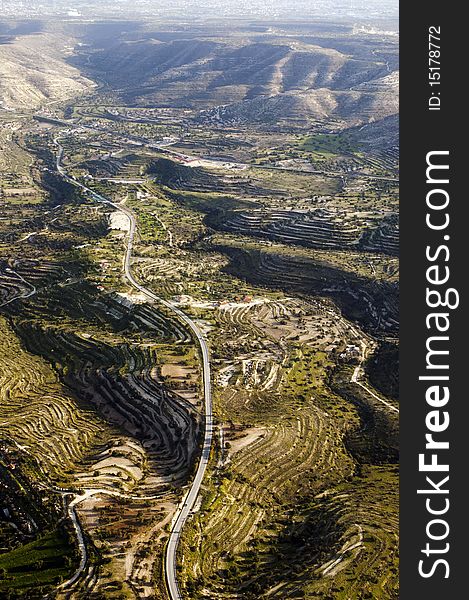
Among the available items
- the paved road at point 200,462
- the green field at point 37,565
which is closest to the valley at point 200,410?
the green field at point 37,565

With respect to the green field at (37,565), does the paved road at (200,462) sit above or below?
above

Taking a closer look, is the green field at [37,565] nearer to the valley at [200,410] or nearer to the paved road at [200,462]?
the valley at [200,410]

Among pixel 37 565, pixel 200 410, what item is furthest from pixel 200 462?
pixel 37 565

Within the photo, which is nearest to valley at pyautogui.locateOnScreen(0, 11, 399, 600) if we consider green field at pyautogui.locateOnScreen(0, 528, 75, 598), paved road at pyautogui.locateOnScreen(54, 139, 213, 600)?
green field at pyautogui.locateOnScreen(0, 528, 75, 598)

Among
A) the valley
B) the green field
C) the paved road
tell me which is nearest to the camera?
the green field

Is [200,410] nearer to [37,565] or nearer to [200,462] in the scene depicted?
[200,462]

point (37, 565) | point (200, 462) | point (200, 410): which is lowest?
point (37, 565)

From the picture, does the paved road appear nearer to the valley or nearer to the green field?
the valley

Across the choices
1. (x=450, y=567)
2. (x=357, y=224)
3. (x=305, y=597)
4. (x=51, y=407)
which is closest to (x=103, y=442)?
(x=51, y=407)

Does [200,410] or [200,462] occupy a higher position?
[200,410]

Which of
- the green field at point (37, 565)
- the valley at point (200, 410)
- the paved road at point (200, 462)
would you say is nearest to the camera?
the green field at point (37, 565)

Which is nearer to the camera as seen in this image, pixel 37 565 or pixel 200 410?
pixel 37 565
